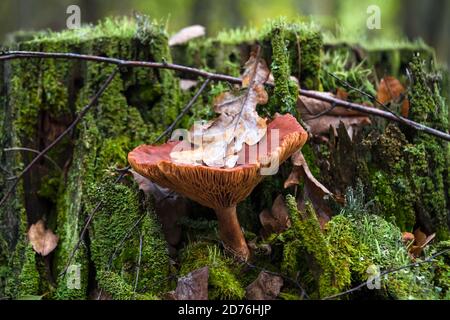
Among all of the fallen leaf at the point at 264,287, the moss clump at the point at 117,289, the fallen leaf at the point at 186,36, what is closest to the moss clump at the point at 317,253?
the fallen leaf at the point at 264,287

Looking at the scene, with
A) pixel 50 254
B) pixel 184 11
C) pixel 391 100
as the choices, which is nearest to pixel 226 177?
pixel 50 254

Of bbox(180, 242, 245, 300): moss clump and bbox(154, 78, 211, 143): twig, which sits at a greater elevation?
bbox(154, 78, 211, 143): twig

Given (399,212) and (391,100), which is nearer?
(399,212)

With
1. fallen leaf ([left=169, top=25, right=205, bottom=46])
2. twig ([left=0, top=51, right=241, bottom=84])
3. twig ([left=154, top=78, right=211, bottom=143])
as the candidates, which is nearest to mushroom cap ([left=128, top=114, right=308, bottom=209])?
twig ([left=154, top=78, right=211, bottom=143])

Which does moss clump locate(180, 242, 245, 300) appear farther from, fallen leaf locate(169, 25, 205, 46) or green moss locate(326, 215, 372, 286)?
fallen leaf locate(169, 25, 205, 46)

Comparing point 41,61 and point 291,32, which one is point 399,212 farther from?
point 41,61
